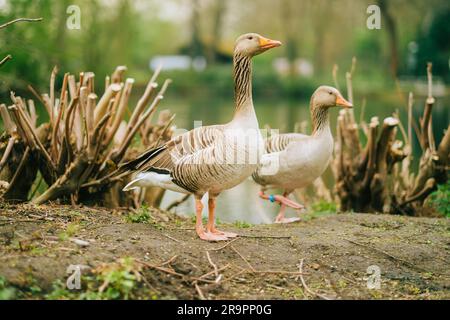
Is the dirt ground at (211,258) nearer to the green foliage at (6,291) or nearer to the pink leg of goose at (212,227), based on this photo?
the green foliage at (6,291)

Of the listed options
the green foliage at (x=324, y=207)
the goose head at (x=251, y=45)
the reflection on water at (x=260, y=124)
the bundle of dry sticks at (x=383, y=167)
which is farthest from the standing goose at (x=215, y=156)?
the green foliage at (x=324, y=207)

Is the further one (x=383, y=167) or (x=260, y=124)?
(x=260, y=124)

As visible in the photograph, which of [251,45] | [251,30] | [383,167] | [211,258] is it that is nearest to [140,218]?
[211,258]

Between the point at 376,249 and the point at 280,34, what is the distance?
44088 mm

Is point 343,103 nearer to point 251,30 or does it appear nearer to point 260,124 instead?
point 260,124

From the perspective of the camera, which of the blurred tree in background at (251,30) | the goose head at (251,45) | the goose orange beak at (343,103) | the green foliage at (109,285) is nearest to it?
the green foliage at (109,285)

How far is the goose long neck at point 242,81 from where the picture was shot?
543 centimetres

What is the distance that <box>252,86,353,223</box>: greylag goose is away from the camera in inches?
274

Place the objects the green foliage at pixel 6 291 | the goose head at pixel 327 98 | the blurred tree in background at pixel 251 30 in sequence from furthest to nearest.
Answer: the blurred tree in background at pixel 251 30
the goose head at pixel 327 98
the green foliage at pixel 6 291

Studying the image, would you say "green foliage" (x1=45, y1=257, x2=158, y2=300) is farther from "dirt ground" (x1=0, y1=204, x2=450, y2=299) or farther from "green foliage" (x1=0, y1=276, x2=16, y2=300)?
"green foliage" (x1=0, y1=276, x2=16, y2=300)

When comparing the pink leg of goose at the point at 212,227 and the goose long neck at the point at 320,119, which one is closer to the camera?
the pink leg of goose at the point at 212,227

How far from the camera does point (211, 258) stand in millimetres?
4758

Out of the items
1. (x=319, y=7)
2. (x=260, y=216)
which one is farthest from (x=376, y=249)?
(x=319, y=7)

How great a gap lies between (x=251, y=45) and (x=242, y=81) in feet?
1.17
